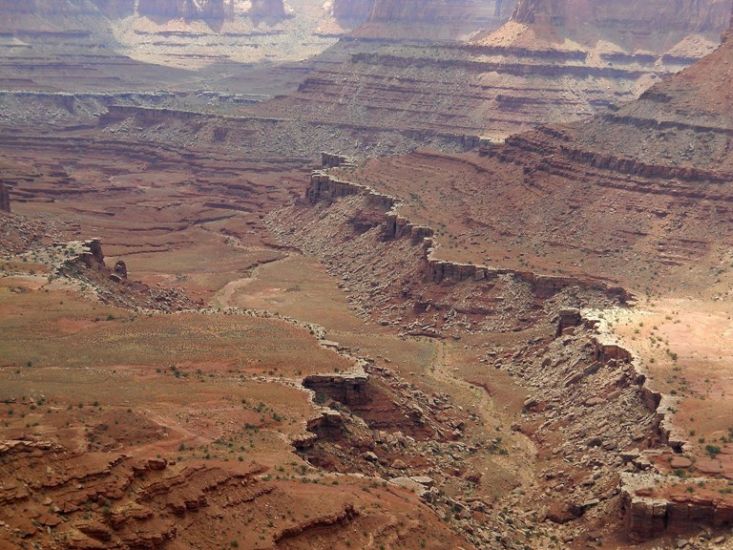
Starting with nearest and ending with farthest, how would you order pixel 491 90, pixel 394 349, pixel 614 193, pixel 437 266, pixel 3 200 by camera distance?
pixel 394 349, pixel 437 266, pixel 614 193, pixel 3 200, pixel 491 90

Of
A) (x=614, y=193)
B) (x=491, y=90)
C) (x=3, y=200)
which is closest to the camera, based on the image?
(x=614, y=193)

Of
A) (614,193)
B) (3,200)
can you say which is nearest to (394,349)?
(614,193)

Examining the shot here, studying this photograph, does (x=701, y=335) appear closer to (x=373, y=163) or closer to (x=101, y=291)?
(x=101, y=291)

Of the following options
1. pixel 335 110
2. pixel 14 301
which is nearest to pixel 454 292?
pixel 14 301

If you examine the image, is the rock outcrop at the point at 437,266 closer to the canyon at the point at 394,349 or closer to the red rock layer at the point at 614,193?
the canyon at the point at 394,349

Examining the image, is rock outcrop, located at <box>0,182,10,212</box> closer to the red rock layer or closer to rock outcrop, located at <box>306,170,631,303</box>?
rock outcrop, located at <box>306,170,631,303</box>

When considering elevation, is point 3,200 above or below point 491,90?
below

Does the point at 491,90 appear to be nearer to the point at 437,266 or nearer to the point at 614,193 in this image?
the point at 614,193

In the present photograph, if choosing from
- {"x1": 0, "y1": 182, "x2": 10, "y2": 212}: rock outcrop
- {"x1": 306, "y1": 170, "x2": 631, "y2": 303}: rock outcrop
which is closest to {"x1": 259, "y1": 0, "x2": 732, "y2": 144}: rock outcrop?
{"x1": 306, "y1": 170, "x2": 631, "y2": 303}: rock outcrop

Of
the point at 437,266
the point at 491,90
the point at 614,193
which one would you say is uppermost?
the point at 614,193
